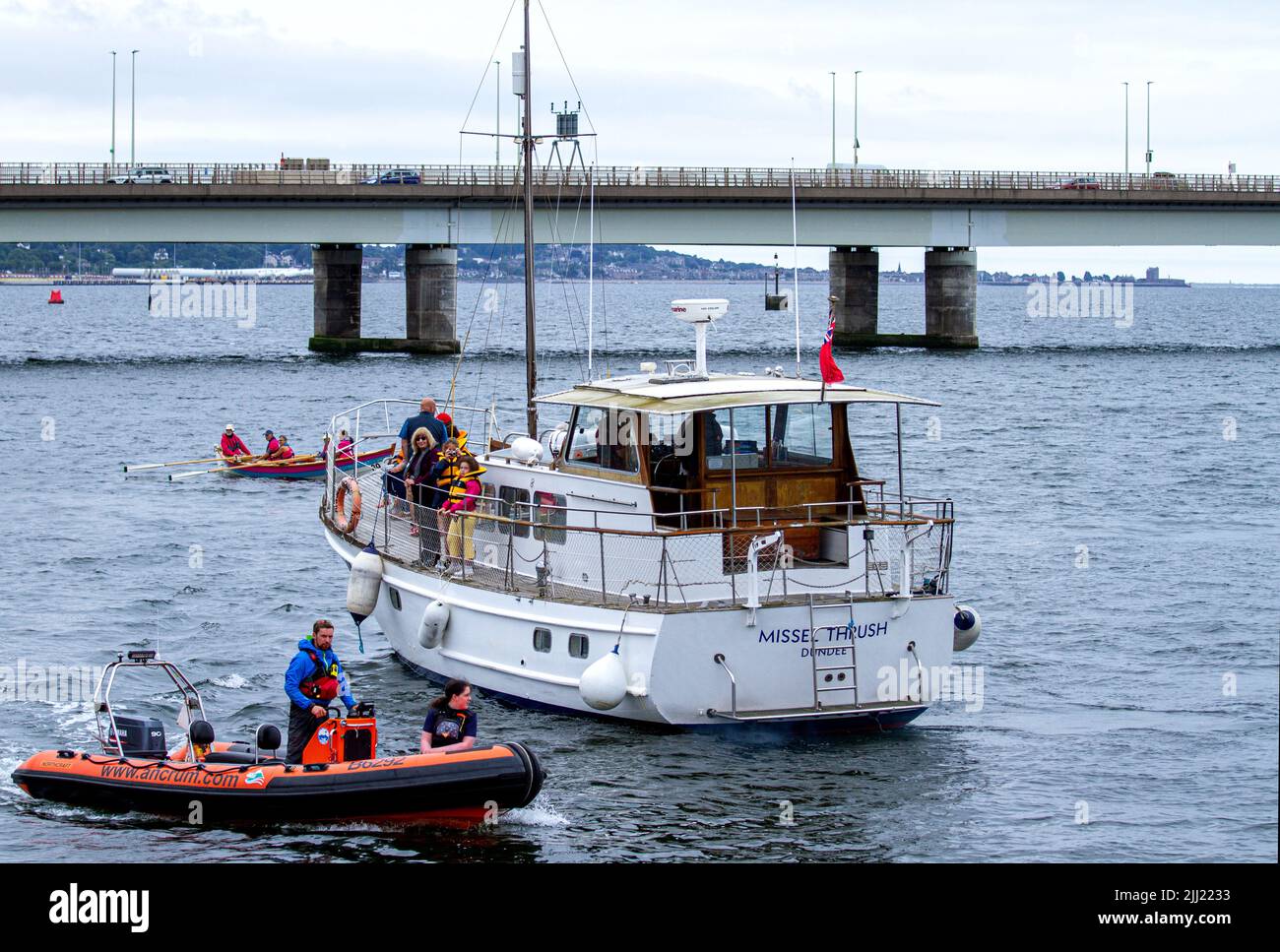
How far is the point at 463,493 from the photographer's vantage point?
2403 cm

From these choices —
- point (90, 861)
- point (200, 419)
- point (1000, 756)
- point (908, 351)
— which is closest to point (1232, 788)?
point (1000, 756)

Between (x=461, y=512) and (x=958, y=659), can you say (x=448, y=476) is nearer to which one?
(x=461, y=512)

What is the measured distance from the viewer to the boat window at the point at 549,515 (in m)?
23.0

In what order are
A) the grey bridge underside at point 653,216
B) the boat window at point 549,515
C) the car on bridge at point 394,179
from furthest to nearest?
the car on bridge at point 394,179 < the grey bridge underside at point 653,216 < the boat window at point 549,515

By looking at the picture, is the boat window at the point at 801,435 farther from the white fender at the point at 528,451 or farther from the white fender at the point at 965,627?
the white fender at the point at 528,451

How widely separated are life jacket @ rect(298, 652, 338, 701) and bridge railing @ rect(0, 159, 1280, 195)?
58479mm

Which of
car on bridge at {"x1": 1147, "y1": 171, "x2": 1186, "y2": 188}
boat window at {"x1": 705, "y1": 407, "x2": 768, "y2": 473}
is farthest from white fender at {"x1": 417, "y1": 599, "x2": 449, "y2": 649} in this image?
car on bridge at {"x1": 1147, "y1": 171, "x2": 1186, "y2": 188}

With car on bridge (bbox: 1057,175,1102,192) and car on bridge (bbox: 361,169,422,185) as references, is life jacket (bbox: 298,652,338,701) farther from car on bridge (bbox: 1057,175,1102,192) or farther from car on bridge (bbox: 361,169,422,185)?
car on bridge (bbox: 1057,175,1102,192)

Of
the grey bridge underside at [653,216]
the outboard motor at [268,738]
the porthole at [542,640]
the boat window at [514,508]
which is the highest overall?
the grey bridge underside at [653,216]

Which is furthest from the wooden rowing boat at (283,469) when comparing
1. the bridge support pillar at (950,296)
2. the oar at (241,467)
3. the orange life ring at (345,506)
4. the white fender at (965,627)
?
the bridge support pillar at (950,296)

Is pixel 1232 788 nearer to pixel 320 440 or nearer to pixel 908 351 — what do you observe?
pixel 320 440

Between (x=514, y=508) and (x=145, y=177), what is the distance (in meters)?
65.8
